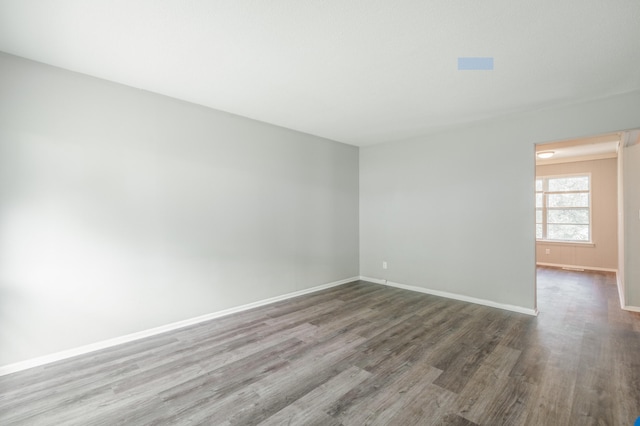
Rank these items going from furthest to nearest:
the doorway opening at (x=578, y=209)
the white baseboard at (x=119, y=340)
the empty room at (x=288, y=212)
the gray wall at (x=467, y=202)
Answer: the doorway opening at (x=578, y=209), the gray wall at (x=467, y=202), the white baseboard at (x=119, y=340), the empty room at (x=288, y=212)

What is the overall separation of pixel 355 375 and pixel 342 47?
2581 mm

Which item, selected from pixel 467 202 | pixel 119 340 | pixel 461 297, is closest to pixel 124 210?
pixel 119 340

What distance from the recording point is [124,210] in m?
2.82

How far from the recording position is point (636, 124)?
9.71 feet

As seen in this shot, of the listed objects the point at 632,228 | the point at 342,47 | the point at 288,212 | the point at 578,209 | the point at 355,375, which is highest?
the point at 342,47

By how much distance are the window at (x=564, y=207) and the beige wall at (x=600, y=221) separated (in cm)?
14

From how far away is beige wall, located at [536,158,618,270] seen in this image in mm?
6203

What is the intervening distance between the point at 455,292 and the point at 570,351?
1653 millimetres

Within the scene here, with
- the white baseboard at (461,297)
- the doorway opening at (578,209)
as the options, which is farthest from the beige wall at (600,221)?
the white baseboard at (461,297)

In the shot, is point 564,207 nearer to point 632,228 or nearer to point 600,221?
point 600,221

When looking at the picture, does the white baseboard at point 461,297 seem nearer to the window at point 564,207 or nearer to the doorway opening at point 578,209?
the doorway opening at point 578,209

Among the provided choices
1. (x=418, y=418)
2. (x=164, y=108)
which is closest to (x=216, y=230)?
(x=164, y=108)

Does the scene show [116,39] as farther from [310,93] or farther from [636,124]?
[636,124]

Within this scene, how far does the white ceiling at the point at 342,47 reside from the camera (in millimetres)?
1781
